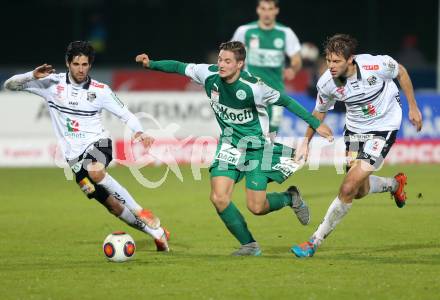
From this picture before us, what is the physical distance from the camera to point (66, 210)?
14.6 m

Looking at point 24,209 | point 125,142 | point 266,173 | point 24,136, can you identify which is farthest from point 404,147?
point 266,173

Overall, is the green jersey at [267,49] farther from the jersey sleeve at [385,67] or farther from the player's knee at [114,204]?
the player's knee at [114,204]

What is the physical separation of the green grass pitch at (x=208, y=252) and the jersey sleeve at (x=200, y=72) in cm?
168

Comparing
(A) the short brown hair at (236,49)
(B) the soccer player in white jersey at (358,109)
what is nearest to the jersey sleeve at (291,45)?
(B) the soccer player in white jersey at (358,109)

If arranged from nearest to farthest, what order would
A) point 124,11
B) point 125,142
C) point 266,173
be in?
point 266,173 → point 125,142 → point 124,11

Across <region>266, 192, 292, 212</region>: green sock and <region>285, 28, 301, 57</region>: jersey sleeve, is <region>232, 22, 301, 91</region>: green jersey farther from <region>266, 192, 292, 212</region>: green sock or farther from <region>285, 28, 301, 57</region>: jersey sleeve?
<region>266, 192, 292, 212</region>: green sock

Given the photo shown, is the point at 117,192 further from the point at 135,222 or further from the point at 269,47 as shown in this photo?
the point at 269,47

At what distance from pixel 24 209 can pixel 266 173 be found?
527 centimetres

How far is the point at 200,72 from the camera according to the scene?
10.5m

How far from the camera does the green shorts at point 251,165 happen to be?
33.8ft

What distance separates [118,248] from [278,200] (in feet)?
5.77

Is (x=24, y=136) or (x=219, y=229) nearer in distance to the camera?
(x=219, y=229)

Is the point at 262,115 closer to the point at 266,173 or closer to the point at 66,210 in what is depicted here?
the point at 266,173

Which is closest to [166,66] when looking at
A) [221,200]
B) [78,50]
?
[78,50]
